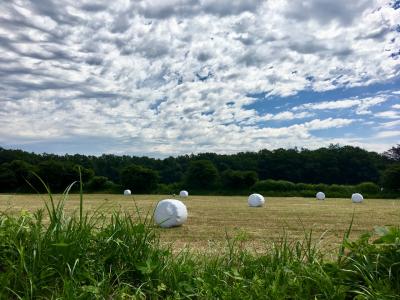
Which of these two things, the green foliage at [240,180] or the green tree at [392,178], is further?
the green foliage at [240,180]

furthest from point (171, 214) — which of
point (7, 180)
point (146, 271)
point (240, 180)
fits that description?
point (7, 180)

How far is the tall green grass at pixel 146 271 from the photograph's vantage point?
148 inches

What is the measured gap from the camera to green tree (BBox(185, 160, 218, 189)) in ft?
275

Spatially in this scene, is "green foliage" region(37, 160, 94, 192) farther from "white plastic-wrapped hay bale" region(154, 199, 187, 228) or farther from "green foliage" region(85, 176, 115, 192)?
"white plastic-wrapped hay bale" region(154, 199, 187, 228)

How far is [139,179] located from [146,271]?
245ft

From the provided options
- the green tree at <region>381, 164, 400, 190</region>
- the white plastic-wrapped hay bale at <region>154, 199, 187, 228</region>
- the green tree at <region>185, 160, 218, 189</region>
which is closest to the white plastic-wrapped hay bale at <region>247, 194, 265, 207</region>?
the white plastic-wrapped hay bale at <region>154, 199, 187, 228</region>

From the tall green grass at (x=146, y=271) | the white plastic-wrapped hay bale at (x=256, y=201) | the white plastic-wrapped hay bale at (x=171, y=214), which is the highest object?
the tall green grass at (x=146, y=271)

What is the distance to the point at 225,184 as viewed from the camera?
266 feet

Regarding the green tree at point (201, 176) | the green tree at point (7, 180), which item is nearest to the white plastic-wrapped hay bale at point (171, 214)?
the green tree at point (7, 180)

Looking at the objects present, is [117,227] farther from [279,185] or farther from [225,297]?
[279,185]

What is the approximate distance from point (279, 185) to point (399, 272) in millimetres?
66190

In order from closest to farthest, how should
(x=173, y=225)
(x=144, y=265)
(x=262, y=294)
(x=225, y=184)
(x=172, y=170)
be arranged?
(x=262, y=294), (x=144, y=265), (x=173, y=225), (x=225, y=184), (x=172, y=170)

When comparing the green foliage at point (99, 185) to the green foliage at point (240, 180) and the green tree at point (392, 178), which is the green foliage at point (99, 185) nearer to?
the green foliage at point (240, 180)

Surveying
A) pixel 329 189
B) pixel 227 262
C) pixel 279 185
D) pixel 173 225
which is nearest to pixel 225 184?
pixel 279 185
